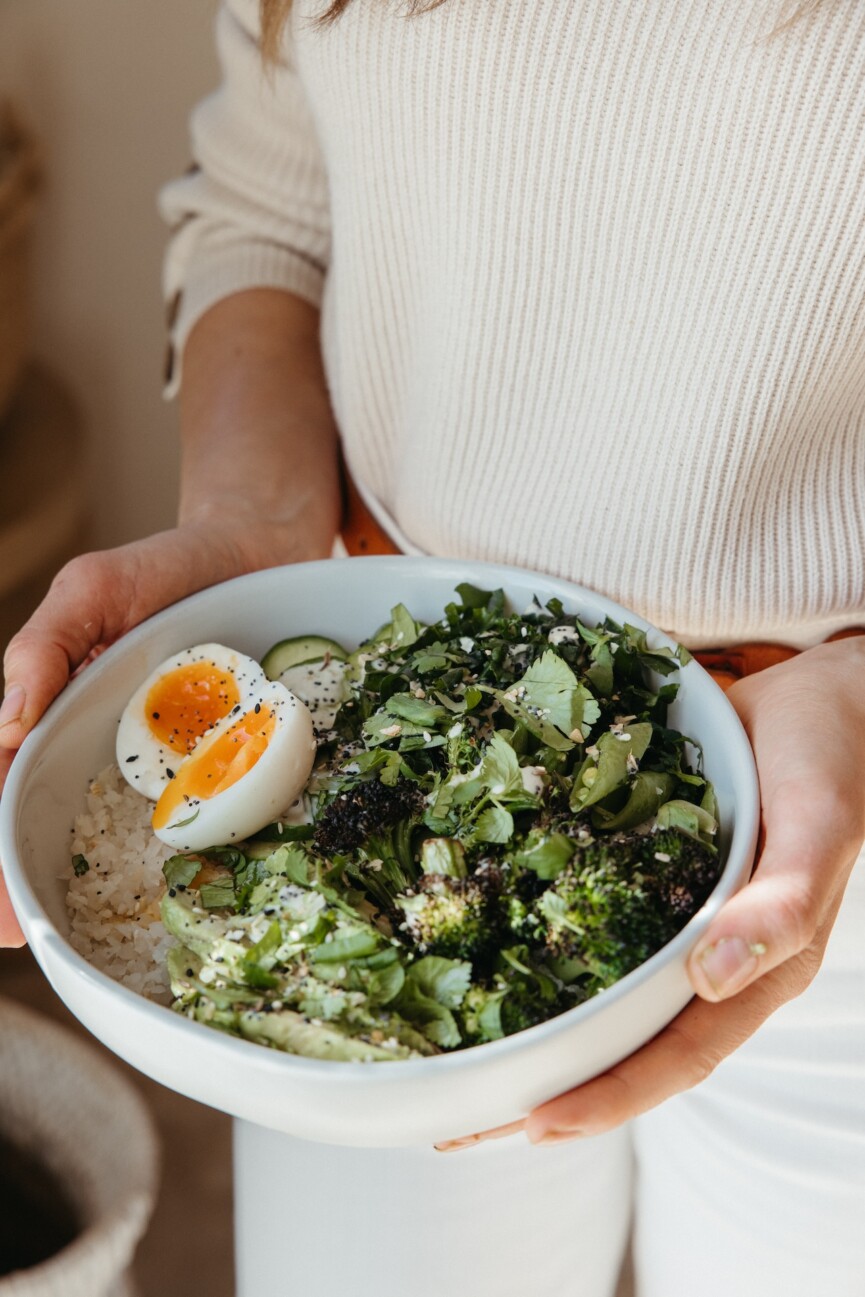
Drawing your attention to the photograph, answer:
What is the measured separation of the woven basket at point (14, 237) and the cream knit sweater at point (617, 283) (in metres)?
0.73

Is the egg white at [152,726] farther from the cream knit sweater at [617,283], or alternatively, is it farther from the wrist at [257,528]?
the cream knit sweater at [617,283]

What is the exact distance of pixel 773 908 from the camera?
779 mm

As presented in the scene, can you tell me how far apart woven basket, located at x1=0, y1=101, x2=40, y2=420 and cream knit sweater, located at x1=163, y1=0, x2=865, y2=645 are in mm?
729

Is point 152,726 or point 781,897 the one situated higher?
point 781,897

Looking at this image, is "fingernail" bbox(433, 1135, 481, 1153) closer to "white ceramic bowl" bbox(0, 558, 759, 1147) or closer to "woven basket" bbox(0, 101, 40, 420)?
"white ceramic bowl" bbox(0, 558, 759, 1147)

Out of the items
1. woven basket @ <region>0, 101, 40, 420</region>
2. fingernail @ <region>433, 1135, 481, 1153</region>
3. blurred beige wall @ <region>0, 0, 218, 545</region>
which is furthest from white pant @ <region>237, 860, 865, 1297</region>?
blurred beige wall @ <region>0, 0, 218, 545</region>

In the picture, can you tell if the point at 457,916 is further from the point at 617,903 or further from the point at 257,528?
the point at 257,528

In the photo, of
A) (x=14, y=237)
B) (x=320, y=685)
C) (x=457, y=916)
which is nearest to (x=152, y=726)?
(x=320, y=685)

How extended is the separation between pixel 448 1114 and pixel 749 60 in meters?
0.78

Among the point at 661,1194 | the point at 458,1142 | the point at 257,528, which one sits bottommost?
the point at 661,1194

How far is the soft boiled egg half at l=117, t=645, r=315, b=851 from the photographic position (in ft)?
3.25

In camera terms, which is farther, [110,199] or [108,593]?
[110,199]

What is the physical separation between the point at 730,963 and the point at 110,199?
6.12ft

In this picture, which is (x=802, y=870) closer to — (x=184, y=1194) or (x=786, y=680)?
(x=786, y=680)
